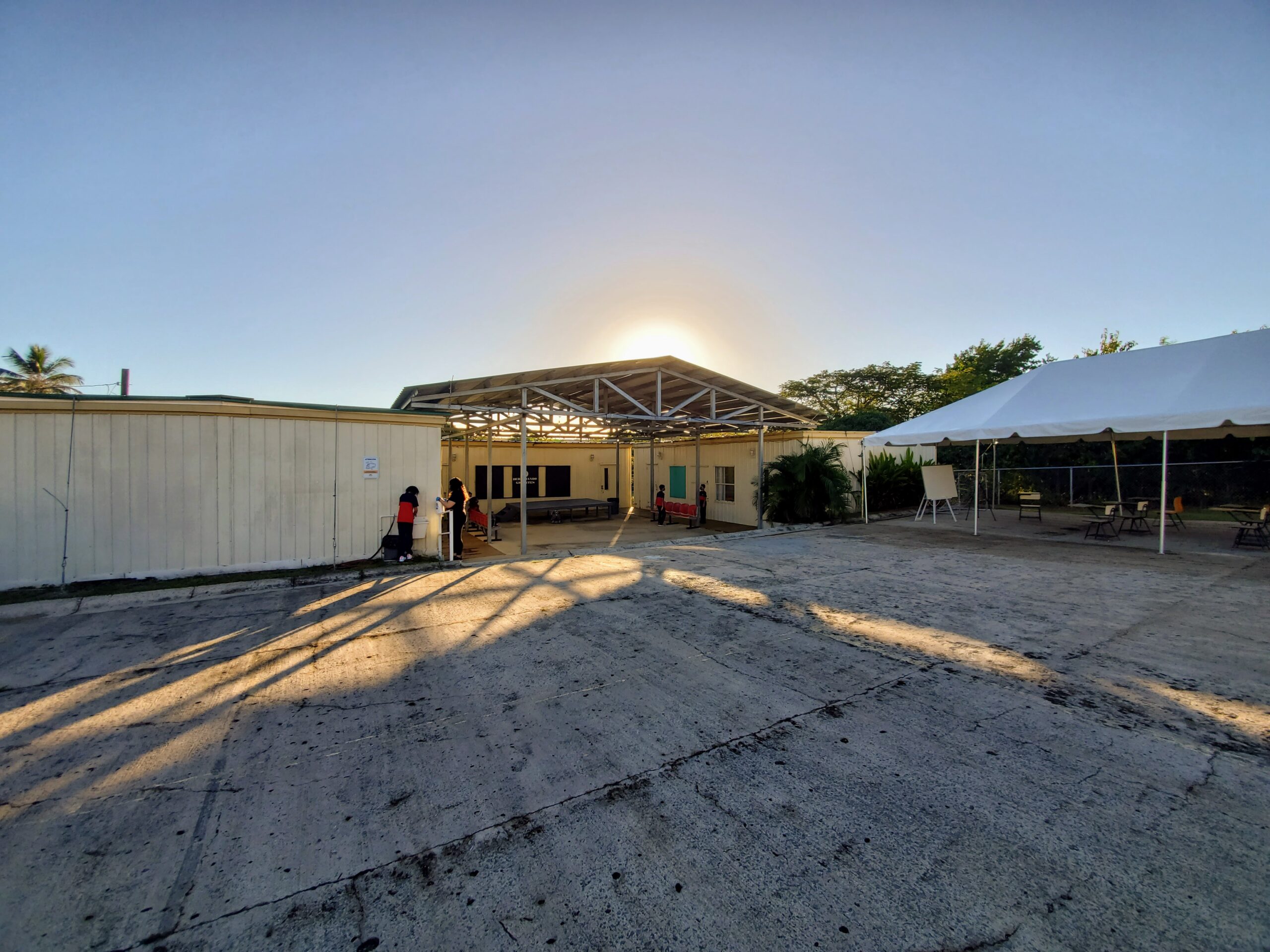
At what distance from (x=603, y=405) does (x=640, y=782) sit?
12153 millimetres

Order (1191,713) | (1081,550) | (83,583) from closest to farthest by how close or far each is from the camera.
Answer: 1. (1191,713)
2. (83,583)
3. (1081,550)

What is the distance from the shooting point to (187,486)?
7594 mm

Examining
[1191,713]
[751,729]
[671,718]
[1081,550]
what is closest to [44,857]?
[671,718]

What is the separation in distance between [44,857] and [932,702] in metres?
5.08

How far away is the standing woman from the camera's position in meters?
9.45

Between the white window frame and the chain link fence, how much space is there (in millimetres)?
8369

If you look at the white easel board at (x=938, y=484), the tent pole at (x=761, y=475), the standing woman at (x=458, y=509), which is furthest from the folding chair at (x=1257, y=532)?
the standing woman at (x=458, y=509)

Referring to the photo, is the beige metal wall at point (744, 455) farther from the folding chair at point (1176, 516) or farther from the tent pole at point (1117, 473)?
the folding chair at point (1176, 516)

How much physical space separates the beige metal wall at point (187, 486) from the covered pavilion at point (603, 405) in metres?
1.83

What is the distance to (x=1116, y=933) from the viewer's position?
6.11 feet

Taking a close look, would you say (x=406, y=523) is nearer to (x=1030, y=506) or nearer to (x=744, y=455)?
(x=744, y=455)

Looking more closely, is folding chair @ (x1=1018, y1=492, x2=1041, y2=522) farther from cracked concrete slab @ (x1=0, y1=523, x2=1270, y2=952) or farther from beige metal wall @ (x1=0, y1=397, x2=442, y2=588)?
beige metal wall @ (x1=0, y1=397, x2=442, y2=588)

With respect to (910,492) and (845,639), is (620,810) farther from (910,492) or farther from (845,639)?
(910,492)

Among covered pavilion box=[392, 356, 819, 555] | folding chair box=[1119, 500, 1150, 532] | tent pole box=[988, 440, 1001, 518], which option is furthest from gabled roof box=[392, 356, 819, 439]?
tent pole box=[988, 440, 1001, 518]
